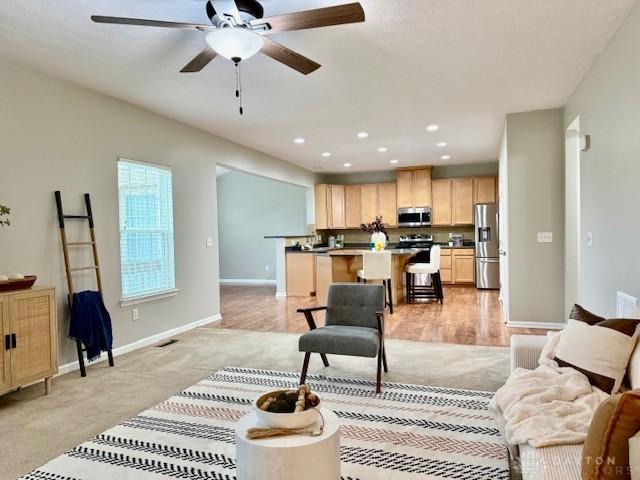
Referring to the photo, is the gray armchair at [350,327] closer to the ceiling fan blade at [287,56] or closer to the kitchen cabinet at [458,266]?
the ceiling fan blade at [287,56]

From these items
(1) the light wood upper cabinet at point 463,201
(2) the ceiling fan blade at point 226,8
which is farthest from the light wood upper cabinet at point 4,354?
(1) the light wood upper cabinet at point 463,201

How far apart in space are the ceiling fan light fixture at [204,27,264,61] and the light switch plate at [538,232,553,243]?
4.03 meters

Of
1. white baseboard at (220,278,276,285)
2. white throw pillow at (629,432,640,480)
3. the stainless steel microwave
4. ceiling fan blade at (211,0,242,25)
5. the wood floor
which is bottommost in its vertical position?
the wood floor

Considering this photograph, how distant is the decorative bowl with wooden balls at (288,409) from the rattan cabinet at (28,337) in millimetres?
2186

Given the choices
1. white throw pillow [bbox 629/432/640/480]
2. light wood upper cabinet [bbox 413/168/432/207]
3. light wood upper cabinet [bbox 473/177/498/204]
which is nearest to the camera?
white throw pillow [bbox 629/432/640/480]

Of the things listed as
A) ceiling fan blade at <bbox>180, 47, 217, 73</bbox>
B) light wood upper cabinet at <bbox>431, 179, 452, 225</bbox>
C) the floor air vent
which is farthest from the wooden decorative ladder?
light wood upper cabinet at <bbox>431, 179, 452, 225</bbox>

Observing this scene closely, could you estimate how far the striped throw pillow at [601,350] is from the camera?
2.01 m

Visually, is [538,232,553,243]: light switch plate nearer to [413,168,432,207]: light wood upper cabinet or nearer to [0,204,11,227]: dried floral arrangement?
[413,168,432,207]: light wood upper cabinet

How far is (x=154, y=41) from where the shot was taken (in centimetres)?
297

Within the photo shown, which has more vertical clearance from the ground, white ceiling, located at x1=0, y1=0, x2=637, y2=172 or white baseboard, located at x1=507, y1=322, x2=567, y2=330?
white ceiling, located at x1=0, y1=0, x2=637, y2=172

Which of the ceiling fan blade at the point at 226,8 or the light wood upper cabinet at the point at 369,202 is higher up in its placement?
the ceiling fan blade at the point at 226,8


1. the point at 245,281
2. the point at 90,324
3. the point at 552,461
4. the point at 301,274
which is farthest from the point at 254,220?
the point at 552,461

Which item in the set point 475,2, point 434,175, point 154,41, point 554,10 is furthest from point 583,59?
point 434,175

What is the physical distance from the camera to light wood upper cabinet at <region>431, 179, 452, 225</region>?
29.3ft
